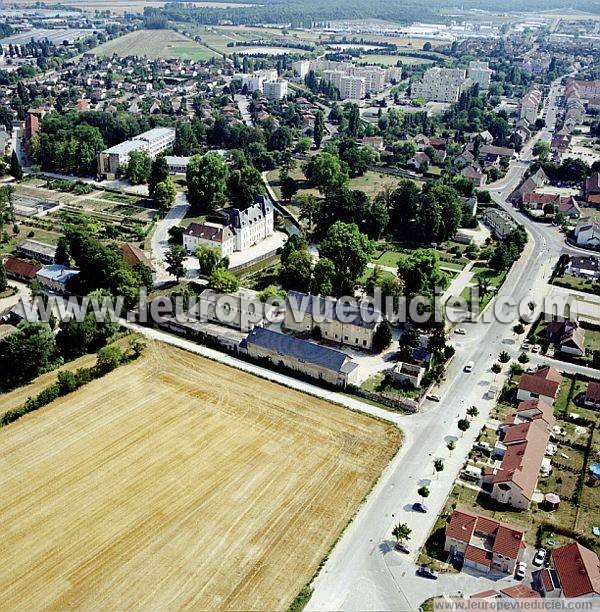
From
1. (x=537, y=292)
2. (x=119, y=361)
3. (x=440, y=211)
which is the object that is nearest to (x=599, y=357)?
(x=537, y=292)

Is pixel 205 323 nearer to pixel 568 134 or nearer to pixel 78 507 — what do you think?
pixel 78 507

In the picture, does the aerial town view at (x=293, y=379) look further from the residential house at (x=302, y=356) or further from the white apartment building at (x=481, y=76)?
the white apartment building at (x=481, y=76)

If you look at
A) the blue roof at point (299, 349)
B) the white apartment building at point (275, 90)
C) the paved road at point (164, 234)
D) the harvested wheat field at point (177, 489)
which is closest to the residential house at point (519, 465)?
the harvested wheat field at point (177, 489)

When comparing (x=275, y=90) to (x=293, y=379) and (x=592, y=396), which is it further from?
(x=592, y=396)

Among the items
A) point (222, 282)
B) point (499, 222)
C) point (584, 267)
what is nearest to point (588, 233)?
point (584, 267)

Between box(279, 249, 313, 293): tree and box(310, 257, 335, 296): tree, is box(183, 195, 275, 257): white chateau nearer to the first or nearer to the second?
box(279, 249, 313, 293): tree

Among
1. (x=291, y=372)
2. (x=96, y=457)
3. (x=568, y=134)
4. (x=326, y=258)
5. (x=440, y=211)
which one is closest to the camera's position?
(x=96, y=457)
